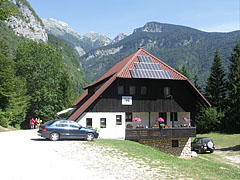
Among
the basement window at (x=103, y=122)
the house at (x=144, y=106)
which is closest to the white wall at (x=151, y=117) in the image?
the house at (x=144, y=106)

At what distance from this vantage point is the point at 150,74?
27.6 metres

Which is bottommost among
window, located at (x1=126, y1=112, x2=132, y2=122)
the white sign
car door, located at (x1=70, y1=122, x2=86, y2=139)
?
car door, located at (x1=70, y1=122, x2=86, y2=139)

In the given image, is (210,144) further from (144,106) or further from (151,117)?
(144,106)

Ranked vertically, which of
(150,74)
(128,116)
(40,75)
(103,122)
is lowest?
(103,122)

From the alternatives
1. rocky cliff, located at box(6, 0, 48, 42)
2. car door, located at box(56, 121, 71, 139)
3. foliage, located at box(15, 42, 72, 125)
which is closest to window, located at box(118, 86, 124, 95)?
car door, located at box(56, 121, 71, 139)

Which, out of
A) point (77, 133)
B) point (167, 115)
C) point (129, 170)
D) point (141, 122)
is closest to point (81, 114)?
point (77, 133)

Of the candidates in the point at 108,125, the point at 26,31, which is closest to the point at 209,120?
the point at 108,125

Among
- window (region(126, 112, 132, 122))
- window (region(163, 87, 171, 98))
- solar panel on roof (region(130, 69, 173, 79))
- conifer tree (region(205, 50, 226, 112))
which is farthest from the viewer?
conifer tree (region(205, 50, 226, 112))

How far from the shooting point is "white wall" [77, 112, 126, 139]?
2593cm

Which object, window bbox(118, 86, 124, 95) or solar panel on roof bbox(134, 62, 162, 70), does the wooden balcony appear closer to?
window bbox(118, 86, 124, 95)

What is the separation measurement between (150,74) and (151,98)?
8.50ft

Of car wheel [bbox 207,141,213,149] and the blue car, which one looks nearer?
the blue car

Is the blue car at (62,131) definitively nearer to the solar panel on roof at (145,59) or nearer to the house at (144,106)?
the house at (144,106)

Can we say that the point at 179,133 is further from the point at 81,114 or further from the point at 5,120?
the point at 5,120
